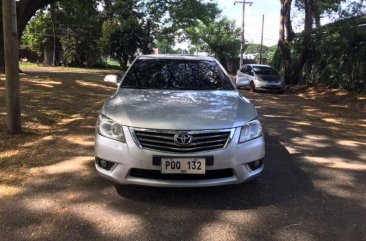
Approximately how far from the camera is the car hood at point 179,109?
13.3 feet

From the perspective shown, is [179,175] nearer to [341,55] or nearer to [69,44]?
[341,55]

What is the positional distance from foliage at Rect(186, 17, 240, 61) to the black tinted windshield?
142ft

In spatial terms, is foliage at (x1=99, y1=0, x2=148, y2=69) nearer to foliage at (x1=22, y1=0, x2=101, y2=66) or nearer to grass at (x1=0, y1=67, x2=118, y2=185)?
foliage at (x1=22, y1=0, x2=101, y2=66)

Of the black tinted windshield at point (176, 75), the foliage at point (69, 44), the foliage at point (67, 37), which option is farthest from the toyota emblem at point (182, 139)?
the foliage at point (69, 44)

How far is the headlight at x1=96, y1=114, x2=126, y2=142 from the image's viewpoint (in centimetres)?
411

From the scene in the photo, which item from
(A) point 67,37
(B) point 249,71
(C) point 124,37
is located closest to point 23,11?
(B) point 249,71

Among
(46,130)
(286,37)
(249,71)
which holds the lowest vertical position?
(46,130)

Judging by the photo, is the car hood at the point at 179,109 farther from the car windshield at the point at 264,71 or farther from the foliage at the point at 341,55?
the car windshield at the point at 264,71

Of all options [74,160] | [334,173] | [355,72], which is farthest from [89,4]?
[334,173]

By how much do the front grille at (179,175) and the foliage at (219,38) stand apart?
4532 cm

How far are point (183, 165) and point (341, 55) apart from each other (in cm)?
1721

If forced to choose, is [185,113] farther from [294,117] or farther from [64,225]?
[294,117]

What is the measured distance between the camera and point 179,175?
4.00 metres

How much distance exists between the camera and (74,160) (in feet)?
18.7
